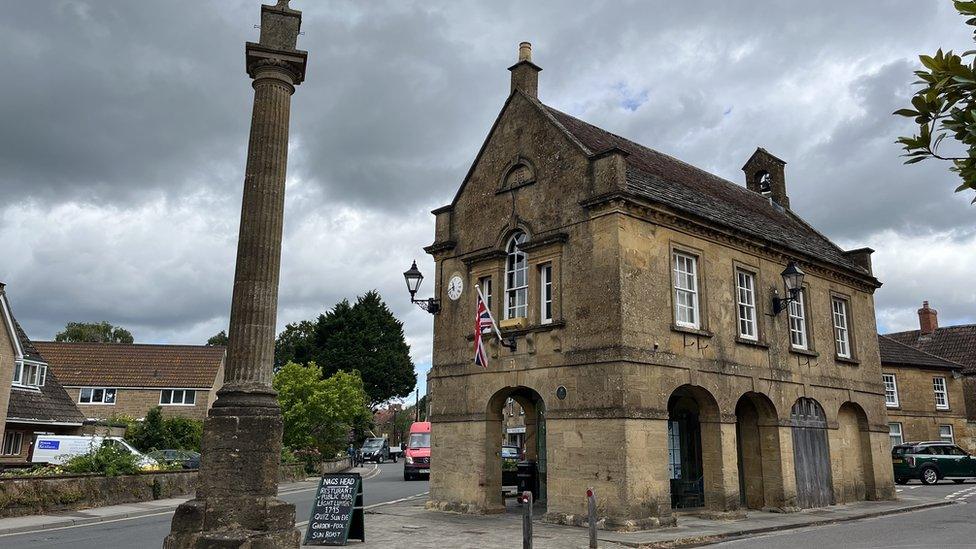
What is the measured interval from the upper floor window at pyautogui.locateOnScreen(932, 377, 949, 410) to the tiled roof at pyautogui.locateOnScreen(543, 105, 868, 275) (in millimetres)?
18821

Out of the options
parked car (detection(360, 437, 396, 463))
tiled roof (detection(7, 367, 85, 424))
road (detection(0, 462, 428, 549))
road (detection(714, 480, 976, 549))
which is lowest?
road (detection(0, 462, 428, 549))

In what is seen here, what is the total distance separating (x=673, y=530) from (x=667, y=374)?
11.2 feet

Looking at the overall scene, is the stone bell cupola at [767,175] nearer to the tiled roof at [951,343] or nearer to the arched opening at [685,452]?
the arched opening at [685,452]

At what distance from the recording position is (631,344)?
15594 mm

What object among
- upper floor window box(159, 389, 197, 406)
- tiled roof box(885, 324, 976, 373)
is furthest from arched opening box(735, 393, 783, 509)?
upper floor window box(159, 389, 197, 406)

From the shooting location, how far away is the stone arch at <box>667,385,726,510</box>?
17438mm

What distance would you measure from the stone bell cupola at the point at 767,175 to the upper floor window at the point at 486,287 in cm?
1444

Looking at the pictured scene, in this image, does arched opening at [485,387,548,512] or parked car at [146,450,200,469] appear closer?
arched opening at [485,387,548,512]

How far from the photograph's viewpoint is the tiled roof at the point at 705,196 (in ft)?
59.6

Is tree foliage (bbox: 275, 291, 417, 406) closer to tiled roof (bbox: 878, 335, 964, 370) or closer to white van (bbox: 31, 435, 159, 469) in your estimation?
white van (bbox: 31, 435, 159, 469)

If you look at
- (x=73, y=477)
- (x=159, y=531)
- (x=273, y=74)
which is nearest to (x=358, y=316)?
(x=73, y=477)

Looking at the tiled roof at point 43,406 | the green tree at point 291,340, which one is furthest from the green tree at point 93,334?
the tiled roof at point 43,406

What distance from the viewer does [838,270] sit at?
23109 millimetres

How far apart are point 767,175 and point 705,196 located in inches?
376
